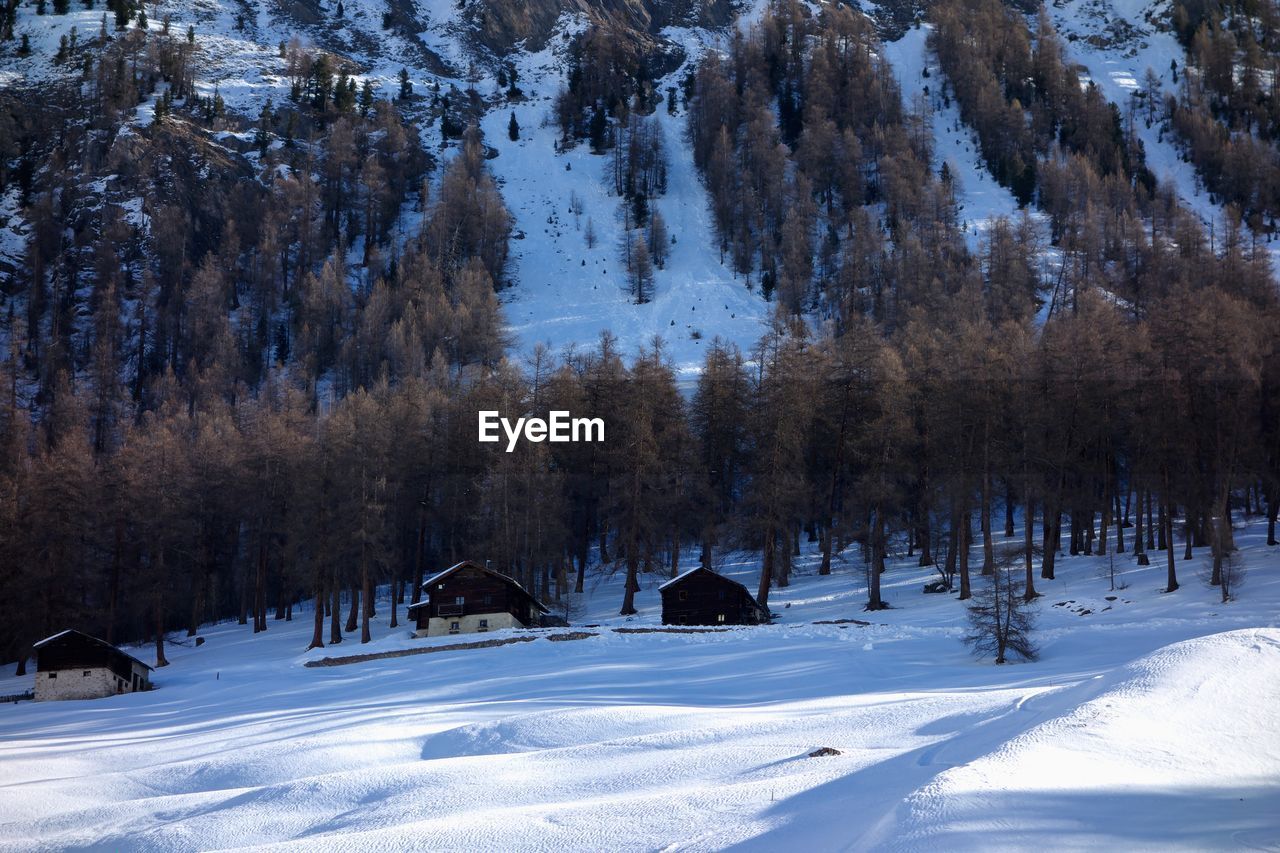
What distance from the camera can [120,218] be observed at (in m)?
102

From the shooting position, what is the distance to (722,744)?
1545 cm

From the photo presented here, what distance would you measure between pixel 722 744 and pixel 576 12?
157 meters

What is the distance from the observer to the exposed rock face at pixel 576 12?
5876 inches

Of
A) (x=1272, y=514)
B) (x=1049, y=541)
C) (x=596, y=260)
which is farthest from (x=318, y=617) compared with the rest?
(x=596, y=260)

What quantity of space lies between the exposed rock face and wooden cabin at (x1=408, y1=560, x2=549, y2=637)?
409 ft

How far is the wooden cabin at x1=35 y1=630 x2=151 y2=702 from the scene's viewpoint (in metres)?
37.5

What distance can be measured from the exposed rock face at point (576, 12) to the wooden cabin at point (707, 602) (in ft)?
421

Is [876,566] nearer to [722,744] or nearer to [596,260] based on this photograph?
[722,744]

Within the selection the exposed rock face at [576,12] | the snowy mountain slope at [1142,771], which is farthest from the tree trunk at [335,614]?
the exposed rock face at [576,12]

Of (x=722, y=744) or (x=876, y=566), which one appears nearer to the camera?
(x=722, y=744)

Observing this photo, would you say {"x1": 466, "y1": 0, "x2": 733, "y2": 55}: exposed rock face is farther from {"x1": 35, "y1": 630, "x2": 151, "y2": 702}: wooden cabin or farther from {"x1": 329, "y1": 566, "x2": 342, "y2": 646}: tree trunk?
{"x1": 35, "y1": 630, "x2": 151, "y2": 702}: wooden cabin

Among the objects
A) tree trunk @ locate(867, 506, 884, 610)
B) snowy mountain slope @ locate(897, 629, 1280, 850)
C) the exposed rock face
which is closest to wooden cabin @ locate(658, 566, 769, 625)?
tree trunk @ locate(867, 506, 884, 610)

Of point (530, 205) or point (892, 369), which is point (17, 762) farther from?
point (530, 205)

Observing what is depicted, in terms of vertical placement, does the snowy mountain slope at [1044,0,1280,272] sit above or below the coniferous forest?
above
